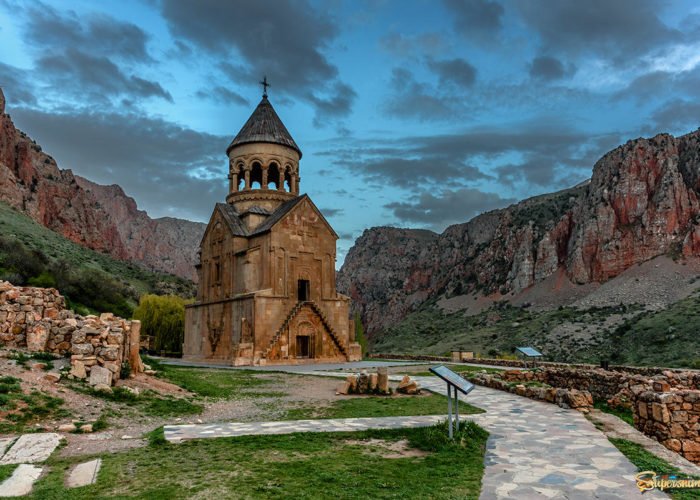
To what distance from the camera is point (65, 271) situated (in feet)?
116

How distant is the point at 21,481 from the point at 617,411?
999cm

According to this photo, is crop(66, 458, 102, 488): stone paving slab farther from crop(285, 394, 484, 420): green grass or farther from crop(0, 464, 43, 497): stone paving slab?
crop(285, 394, 484, 420): green grass

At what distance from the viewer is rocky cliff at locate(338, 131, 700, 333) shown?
2283 inches

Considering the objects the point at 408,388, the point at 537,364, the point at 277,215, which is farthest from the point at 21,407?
the point at 277,215

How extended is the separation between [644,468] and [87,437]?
7267 mm

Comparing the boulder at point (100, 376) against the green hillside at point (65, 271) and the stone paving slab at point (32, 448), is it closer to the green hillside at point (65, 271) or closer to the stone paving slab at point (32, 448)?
the stone paving slab at point (32, 448)

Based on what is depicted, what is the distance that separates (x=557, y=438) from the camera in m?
7.40

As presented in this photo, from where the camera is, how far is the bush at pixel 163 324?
120 ft

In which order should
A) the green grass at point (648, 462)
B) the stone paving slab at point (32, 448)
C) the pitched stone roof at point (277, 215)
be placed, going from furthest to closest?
1. the pitched stone roof at point (277, 215)
2. the stone paving slab at point (32, 448)
3. the green grass at point (648, 462)

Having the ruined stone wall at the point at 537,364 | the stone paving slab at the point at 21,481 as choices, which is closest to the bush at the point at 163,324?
the ruined stone wall at the point at 537,364

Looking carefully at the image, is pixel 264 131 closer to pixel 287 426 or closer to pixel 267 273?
pixel 267 273

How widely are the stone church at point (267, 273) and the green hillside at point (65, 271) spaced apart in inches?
296

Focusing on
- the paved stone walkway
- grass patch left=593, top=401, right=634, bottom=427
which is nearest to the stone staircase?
the paved stone walkway

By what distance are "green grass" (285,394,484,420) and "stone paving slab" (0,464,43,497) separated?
14.8 ft
